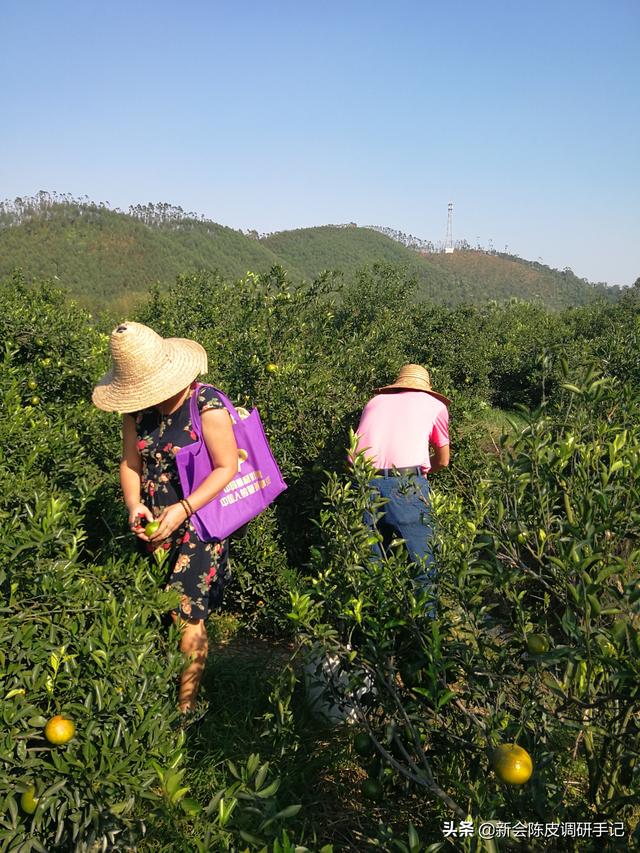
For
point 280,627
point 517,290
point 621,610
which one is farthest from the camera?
point 517,290

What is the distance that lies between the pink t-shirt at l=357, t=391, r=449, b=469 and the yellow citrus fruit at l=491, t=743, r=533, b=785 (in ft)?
5.56

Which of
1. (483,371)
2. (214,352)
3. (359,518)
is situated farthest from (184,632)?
(483,371)

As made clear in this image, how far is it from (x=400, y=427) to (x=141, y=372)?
130cm

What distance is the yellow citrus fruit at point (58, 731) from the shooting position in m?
1.44

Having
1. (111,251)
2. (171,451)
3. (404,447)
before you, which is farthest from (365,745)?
(111,251)

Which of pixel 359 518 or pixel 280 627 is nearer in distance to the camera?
pixel 359 518

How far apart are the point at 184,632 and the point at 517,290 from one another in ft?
256

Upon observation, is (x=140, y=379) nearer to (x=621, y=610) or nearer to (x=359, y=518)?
(x=359, y=518)

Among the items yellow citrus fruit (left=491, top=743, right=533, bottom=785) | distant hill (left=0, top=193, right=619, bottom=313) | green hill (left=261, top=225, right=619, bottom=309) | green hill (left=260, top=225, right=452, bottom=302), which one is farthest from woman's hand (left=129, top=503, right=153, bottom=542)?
green hill (left=260, top=225, right=452, bottom=302)

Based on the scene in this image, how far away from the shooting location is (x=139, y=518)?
2277 mm

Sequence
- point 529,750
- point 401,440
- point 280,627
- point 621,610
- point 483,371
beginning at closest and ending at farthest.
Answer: point 621,610
point 529,750
point 401,440
point 280,627
point 483,371

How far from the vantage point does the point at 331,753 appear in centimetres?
241

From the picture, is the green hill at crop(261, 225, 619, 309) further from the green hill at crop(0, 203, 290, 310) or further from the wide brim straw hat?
the wide brim straw hat

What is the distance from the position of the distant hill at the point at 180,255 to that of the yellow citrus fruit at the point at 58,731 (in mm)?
30121
